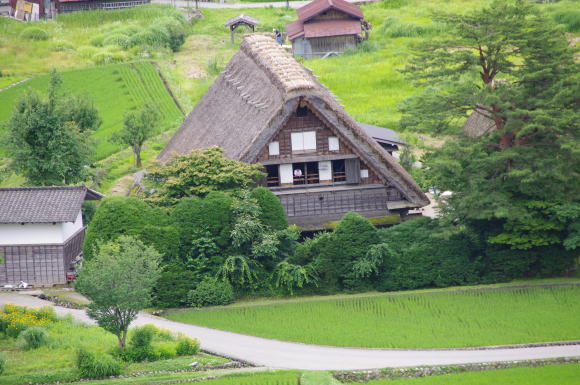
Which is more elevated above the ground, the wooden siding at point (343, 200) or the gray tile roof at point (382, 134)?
the gray tile roof at point (382, 134)

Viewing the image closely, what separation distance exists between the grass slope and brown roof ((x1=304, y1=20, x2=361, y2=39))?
565 inches

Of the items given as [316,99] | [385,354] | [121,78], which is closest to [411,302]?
[385,354]

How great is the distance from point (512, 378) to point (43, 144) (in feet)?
95.0

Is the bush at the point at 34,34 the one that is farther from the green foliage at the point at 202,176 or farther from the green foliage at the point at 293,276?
the green foliage at the point at 293,276

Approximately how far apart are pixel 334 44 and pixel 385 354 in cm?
5897

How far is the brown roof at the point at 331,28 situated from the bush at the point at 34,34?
27.9 meters

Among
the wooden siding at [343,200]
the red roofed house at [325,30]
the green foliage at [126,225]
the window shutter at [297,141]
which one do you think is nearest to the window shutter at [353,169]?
the wooden siding at [343,200]

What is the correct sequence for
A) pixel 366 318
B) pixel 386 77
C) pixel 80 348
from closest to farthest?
pixel 80 348 → pixel 366 318 → pixel 386 77

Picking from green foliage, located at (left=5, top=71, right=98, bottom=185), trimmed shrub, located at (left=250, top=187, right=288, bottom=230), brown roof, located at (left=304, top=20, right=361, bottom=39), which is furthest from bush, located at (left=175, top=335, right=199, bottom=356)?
brown roof, located at (left=304, top=20, right=361, bottom=39)

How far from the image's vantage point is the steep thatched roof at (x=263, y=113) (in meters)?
47.3

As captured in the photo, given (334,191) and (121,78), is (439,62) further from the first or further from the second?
(121,78)

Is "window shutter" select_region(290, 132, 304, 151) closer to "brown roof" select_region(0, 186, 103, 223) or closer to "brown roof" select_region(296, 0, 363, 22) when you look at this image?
"brown roof" select_region(0, 186, 103, 223)

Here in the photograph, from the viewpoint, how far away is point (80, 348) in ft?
111

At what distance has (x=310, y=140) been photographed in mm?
48312
